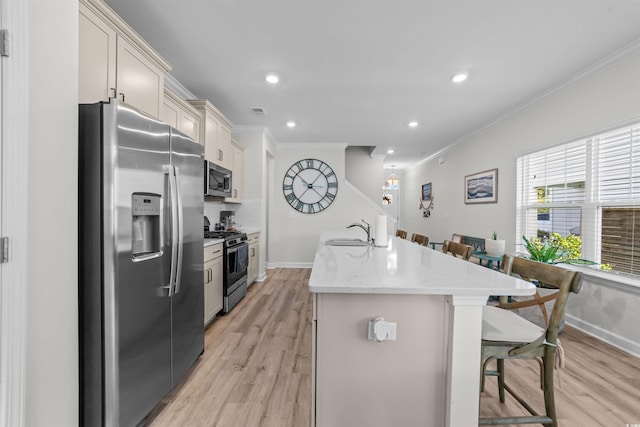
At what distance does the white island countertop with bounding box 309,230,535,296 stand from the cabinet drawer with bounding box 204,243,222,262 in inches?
55.0

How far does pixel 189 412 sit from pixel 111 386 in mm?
524

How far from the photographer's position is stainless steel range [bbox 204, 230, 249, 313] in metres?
2.98

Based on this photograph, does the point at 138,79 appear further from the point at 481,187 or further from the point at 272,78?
the point at 481,187

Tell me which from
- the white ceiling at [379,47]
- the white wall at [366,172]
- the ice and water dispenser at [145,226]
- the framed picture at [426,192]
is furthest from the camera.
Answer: the white wall at [366,172]

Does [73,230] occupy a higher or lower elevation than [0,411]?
higher

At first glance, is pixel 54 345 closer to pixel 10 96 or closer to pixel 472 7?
pixel 10 96

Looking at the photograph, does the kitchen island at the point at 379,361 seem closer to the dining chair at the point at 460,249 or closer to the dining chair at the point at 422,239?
the dining chair at the point at 460,249

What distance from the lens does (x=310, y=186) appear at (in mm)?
5648

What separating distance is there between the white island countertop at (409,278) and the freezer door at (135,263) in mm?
926

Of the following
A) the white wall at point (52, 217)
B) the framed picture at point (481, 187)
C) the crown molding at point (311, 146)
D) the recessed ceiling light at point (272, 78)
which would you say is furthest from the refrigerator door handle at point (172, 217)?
the framed picture at point (481, 187)

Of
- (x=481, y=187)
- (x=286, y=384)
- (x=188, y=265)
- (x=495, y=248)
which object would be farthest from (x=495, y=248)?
(x=188, y=265)

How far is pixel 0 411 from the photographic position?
0.92m

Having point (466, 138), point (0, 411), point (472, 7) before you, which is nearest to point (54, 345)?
point (0, 411)

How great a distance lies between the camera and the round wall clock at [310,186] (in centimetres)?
562
